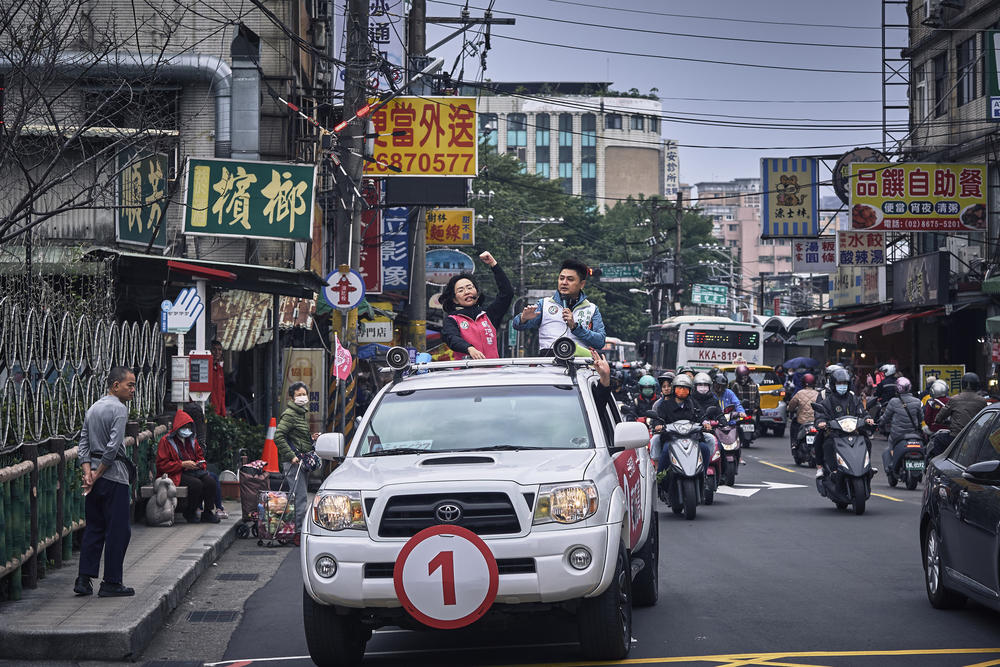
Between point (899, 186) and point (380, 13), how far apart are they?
46.1 feet

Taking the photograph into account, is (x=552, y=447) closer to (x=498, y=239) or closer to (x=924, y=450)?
(x=924, y=450)

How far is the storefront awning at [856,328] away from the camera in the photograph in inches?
1508

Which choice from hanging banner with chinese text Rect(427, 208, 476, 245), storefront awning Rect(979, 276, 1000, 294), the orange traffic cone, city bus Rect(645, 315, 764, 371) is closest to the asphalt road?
the orange traffic cone

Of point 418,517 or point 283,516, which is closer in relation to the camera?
point 418,517

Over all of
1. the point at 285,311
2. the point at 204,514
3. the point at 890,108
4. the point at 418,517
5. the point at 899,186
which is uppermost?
the point at 890,108

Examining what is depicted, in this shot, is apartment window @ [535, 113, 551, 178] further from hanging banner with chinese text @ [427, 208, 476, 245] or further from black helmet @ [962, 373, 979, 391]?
black helmet @ [962, 373, 979, 391]

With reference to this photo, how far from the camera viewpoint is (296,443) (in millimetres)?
15273

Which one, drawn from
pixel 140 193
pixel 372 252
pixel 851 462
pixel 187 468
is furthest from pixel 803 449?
pixel 372 252

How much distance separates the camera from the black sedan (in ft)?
27.2

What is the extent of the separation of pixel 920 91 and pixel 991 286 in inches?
477

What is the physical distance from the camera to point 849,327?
134 feet

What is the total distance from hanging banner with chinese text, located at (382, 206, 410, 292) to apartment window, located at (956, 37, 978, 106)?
16.3 meters

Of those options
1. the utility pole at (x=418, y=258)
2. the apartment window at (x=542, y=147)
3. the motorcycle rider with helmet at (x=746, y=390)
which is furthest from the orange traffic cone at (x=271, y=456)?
the apartment window at (x=542, y=147)

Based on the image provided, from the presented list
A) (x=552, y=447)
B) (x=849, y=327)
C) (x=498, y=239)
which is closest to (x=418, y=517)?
(x=552, y=447)
